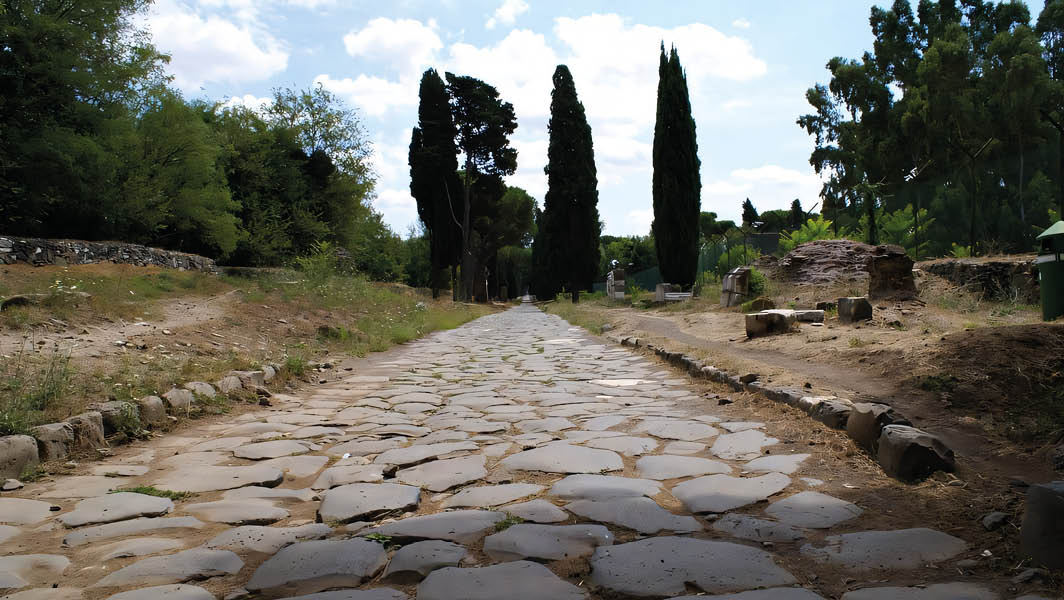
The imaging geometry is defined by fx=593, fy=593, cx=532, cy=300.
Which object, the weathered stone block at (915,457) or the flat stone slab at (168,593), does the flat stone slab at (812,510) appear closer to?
the weathered stone block at (915,457)

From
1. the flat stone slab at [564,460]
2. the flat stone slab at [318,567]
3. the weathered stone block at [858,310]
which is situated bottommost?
the flat stone slab at [564,460]

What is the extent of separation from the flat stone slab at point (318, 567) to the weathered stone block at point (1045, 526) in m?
1.86

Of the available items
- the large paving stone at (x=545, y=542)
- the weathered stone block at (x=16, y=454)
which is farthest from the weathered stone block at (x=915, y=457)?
the weathered stone block at (x=16, y=454)

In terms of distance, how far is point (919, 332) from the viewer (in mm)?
5859

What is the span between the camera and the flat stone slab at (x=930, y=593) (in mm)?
1513

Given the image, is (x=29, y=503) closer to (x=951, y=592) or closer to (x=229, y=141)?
(x=951, y=592)

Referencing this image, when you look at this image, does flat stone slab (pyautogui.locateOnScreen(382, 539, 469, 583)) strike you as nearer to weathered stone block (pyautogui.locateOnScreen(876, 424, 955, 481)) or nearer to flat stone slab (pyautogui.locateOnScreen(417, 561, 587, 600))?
flat stone slab (pyautogui.locateOnScreen(417, 561, 587, 600))

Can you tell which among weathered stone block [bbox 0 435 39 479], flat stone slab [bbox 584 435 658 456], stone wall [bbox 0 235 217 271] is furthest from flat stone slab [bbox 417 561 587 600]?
stone wall [bbox 0 235 217 271]

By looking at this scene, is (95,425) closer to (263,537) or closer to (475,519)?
(263,537)

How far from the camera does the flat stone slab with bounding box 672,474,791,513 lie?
2340 millimetres

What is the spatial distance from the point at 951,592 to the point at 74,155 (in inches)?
545

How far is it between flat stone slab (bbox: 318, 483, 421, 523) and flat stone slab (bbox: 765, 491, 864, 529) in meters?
1.43

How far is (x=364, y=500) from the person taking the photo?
2.46 meters

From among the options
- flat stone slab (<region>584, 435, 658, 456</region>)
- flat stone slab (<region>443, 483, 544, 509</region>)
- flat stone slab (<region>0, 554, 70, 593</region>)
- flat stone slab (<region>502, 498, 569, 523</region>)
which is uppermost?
flat stone slab (<region>0, 554, 70, 593</region>)
